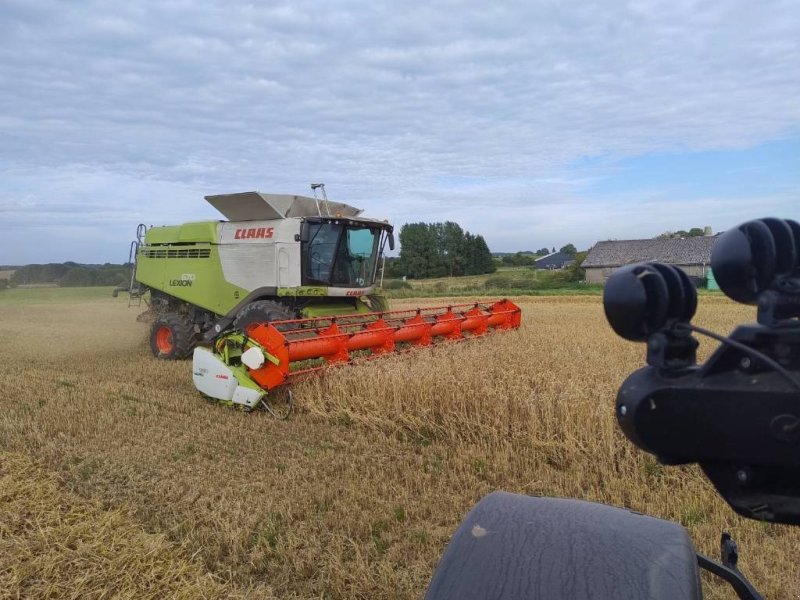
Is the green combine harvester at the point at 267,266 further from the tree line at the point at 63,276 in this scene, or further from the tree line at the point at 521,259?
the tree line at the point at 521,259

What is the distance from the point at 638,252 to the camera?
121ft

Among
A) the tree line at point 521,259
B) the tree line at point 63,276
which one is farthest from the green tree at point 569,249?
the tree line at point 63,276

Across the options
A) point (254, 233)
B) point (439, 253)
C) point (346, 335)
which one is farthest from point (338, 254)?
point (439, 253)

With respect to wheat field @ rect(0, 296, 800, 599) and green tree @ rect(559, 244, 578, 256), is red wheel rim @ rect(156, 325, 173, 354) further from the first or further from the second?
green tree @ rect(559, 244, 578, 256)

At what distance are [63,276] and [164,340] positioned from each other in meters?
25.2

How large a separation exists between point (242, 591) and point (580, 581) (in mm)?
2274

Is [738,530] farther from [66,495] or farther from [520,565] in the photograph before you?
[66,495]

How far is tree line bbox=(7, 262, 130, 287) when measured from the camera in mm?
31797

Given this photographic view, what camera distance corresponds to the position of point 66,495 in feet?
13.4

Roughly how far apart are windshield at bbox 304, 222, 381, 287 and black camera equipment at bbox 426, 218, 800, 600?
844 cm

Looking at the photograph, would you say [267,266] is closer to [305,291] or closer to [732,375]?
[305,291]

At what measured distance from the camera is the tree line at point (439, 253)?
46.4 metres

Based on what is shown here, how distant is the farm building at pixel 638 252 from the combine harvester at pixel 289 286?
23.0 metres

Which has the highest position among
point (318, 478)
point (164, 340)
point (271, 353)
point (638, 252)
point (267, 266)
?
point (638, 252)
